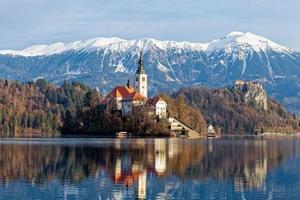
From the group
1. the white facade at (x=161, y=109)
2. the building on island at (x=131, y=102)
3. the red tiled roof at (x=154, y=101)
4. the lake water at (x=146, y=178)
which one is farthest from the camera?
the building on island at (x=131, y=102)

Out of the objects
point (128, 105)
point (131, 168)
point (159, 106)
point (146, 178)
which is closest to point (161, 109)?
point (159, 106)

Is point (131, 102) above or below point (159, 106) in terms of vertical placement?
above

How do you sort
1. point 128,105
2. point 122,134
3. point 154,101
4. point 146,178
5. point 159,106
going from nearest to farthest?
point 146,178, point 122,134, point 159,106, point 154,101, point 128,105

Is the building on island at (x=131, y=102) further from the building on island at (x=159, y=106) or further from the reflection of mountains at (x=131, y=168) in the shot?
the reflection of mountains at (x=131, y=168)

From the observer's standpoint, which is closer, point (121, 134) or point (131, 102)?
point (121, 134)

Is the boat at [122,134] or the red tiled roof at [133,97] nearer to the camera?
the boat at [122,134]

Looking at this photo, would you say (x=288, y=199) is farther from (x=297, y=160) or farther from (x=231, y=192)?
(x=297, y=160)

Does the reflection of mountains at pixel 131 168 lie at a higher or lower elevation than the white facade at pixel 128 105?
lower

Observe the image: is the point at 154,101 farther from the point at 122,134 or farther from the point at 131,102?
the point at 122,134

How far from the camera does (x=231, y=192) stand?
1695 inches

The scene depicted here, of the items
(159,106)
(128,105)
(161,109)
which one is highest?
(128,105)

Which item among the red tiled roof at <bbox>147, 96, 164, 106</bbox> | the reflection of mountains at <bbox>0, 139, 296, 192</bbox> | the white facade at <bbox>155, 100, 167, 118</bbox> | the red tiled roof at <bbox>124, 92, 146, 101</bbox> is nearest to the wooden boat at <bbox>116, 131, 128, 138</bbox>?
the white facade at <bbox>155, 100, 167, 118</bbox>

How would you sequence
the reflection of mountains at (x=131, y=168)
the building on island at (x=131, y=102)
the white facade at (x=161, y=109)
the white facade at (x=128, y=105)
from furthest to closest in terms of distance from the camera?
the building on island at (x=131, y=102) < the white facade at (x=128, y=105) < the white facade at (x=161, y=109) < the reflection of mountains at (x=131, y=168)

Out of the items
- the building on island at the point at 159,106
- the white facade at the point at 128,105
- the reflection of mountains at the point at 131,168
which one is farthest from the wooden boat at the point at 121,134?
the reflection of mountains at the point at 131,168
